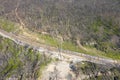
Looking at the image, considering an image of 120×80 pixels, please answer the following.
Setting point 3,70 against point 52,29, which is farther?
point 52,29

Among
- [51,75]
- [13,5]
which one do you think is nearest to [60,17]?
[13,5]

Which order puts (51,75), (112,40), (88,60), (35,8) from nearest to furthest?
(51,75), (88,60), (112,40), (35,8)

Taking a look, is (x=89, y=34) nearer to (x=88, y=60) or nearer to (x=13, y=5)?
(x=88, y=60)

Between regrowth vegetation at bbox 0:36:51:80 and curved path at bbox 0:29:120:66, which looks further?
curved path at bbox 0:29:120:66

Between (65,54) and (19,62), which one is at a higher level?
(65,54)

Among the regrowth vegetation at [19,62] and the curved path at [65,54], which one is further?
the curved path at [65,54]

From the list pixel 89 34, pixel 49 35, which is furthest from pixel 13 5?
pixel 89 34

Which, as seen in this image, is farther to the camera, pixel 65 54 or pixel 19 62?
pixel 65 54

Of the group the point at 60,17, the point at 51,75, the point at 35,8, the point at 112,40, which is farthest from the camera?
the point at 35,8

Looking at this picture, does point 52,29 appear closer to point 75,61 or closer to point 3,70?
point 75,61
